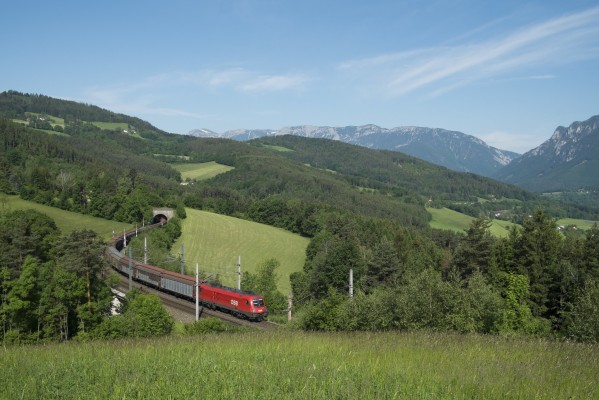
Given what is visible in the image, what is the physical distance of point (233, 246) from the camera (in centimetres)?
9462

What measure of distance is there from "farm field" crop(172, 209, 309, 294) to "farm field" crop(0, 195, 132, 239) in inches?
565

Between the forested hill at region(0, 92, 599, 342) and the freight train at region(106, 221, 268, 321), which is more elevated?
the forested hill at region(0, 92, 599, 342)

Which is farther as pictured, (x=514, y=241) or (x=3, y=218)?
(x=3, y=218)

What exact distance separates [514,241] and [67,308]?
44549 millimetres

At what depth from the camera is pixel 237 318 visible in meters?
43.7

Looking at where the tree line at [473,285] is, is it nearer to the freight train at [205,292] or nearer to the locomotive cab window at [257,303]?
the locomotive cab window at [257,303]

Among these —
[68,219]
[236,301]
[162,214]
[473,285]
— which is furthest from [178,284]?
[162,214]

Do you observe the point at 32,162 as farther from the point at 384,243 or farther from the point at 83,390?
the point at 83,390

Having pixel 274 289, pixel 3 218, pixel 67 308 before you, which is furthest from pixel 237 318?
A: pixel 3 218

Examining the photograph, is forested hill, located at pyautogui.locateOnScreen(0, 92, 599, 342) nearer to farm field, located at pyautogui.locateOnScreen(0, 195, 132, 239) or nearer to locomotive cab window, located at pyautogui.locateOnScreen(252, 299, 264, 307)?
farm field, located at pyautogui.locateOnScreen(0, 195, 132, 239)

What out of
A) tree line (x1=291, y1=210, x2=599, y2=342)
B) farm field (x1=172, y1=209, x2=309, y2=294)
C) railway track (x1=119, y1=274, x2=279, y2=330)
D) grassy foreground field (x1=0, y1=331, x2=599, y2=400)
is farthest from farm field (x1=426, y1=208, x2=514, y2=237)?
grassy foreground field (x1=0, y1=331, x2=599, y2=400)

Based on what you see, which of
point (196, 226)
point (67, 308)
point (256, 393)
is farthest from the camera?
point (196, 226)

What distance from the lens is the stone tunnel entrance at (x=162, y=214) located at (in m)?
103

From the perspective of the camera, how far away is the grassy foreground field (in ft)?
22.0
